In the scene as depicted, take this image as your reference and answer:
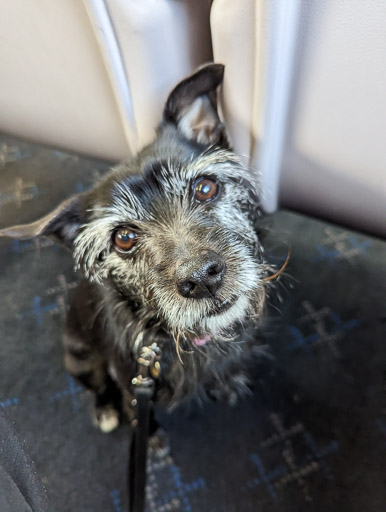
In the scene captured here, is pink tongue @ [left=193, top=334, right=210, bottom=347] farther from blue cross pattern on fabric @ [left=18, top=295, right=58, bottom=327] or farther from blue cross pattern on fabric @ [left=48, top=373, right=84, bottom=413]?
blue cross pattern on fabric @ [left=18, top=295, right=58, bottom=327]

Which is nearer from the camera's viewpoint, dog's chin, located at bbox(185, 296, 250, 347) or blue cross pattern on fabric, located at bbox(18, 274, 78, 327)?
dog's chin, located at bbox(185, 296, 250, 347)

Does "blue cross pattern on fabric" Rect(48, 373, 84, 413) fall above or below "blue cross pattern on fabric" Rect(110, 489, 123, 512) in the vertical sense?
above

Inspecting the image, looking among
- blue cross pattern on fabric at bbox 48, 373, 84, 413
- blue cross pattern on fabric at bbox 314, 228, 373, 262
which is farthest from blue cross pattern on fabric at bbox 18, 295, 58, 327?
blue cross pattern on fabric at bbox 314, 228, 373, 262

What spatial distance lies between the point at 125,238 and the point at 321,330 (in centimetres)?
118

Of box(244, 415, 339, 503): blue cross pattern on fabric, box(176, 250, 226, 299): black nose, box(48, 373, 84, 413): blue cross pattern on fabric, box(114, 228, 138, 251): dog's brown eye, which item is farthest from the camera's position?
box(48, 373, 84, 413): blue cross pattern on fabric

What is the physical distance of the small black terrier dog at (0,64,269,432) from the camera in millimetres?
1265

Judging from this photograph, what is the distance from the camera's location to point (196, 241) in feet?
4.24

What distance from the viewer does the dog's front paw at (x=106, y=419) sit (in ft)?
6.24

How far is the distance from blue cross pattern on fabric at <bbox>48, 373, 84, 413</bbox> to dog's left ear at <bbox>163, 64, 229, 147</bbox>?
1.33m

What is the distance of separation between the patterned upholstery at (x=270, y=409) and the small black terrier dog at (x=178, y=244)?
35 centimetres

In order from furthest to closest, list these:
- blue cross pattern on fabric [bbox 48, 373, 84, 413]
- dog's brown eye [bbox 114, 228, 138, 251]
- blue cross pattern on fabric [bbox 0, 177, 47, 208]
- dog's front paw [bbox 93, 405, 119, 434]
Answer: blue cross pattern on fabric [bbox 0, 177, 47, 208] < blue cross pattern on fabric [bbox 48, 373, 84, 413] < dog's front paw [bbox 93, 405, 119, 434] < dog's brown eye [bbox 114, 228, 138, 251]

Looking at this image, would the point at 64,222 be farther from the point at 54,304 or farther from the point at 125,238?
the point at 54,304

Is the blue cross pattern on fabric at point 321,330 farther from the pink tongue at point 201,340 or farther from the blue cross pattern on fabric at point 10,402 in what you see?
the blue cross pattern on fabric at point 10,402

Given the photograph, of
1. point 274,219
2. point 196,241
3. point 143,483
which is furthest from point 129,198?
point 274,219
